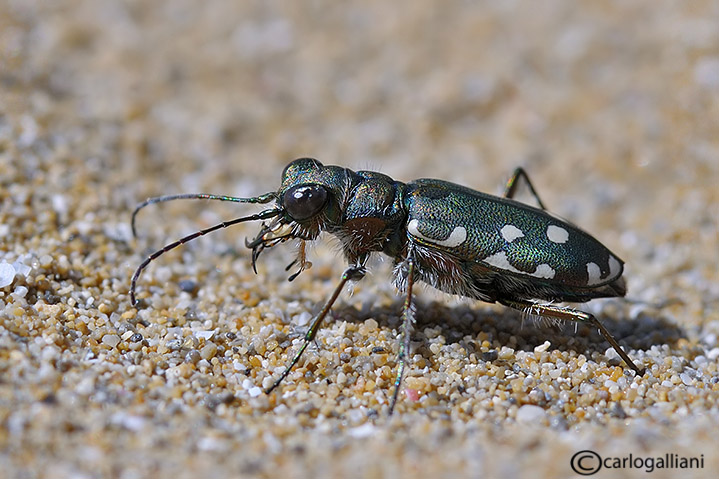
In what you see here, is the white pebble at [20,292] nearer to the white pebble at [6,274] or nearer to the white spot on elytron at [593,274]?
the white pebble at [6,274]

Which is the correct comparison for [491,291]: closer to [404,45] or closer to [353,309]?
[353,309]

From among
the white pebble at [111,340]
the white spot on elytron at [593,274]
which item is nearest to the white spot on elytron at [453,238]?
the white spot on elytron at [593,274]

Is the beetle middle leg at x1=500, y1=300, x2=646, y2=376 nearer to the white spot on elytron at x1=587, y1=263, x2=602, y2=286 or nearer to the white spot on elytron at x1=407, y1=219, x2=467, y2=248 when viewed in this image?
the white spot on elytron at x1=587, y1=263, x2=602, y2=286

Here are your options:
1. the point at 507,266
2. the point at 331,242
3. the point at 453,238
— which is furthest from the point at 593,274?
the point at 331,242

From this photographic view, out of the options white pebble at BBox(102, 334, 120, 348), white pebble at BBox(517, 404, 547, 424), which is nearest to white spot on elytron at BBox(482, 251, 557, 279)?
white pebble at BBox(517, 404, 547, 424)

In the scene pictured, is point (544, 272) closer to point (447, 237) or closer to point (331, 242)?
point (447, 237)

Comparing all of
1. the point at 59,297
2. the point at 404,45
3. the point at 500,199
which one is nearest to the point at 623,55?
the point at 404,45
